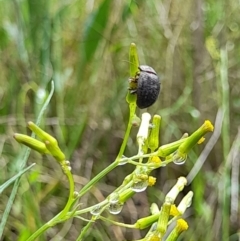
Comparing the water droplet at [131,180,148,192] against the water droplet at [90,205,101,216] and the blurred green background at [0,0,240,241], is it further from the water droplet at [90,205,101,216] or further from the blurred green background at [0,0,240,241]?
the blurred green background at [0,0,240,241]

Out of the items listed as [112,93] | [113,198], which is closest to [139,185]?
[113,198]

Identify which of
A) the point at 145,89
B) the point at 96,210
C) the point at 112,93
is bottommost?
the point at 96,210

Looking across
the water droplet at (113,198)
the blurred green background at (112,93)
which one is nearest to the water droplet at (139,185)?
the water droplet at (113,198)

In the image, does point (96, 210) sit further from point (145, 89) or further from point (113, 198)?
point (145, 89)

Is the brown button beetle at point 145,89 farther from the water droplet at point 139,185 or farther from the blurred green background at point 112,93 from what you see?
the blurred green background at point 112,93

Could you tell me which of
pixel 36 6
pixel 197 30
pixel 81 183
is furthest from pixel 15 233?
pixel 197 30
